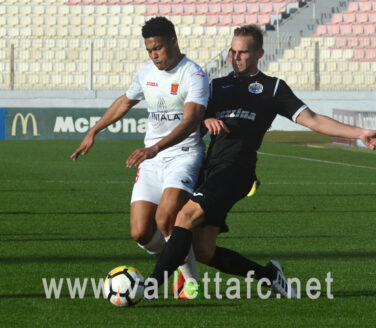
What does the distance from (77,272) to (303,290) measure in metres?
1.71

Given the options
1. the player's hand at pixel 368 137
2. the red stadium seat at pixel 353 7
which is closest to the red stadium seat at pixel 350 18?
the red stadium seat at pixel 353 7

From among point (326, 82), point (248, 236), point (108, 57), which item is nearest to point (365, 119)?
point (326, 82)

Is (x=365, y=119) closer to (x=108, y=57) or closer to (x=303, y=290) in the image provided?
(x=108, y=57)

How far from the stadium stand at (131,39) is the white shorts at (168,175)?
68.2ft

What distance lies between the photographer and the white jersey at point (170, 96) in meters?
6.35

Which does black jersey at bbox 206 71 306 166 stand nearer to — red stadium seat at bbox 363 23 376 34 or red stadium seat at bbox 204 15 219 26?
red stadium seat at bbox 363 23 376 34

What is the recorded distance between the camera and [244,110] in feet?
20.8

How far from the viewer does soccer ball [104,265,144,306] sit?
571cm

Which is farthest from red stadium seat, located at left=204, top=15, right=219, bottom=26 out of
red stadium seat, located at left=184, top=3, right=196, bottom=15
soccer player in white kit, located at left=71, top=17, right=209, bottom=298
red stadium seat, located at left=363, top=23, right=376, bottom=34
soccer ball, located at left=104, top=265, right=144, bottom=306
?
soccer ball, located at left=104, top=265, right=144, bottom=306

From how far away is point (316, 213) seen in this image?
11156mm

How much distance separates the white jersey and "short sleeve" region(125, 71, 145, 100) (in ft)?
0.43

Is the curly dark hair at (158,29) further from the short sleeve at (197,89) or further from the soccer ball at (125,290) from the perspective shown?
the soccer ball at (125,290)

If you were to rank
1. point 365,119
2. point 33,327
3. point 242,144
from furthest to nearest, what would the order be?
point 365,119, point 242,144, point 33,327

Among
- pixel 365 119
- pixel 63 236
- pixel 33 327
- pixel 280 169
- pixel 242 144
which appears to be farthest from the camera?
pixel 365 119
